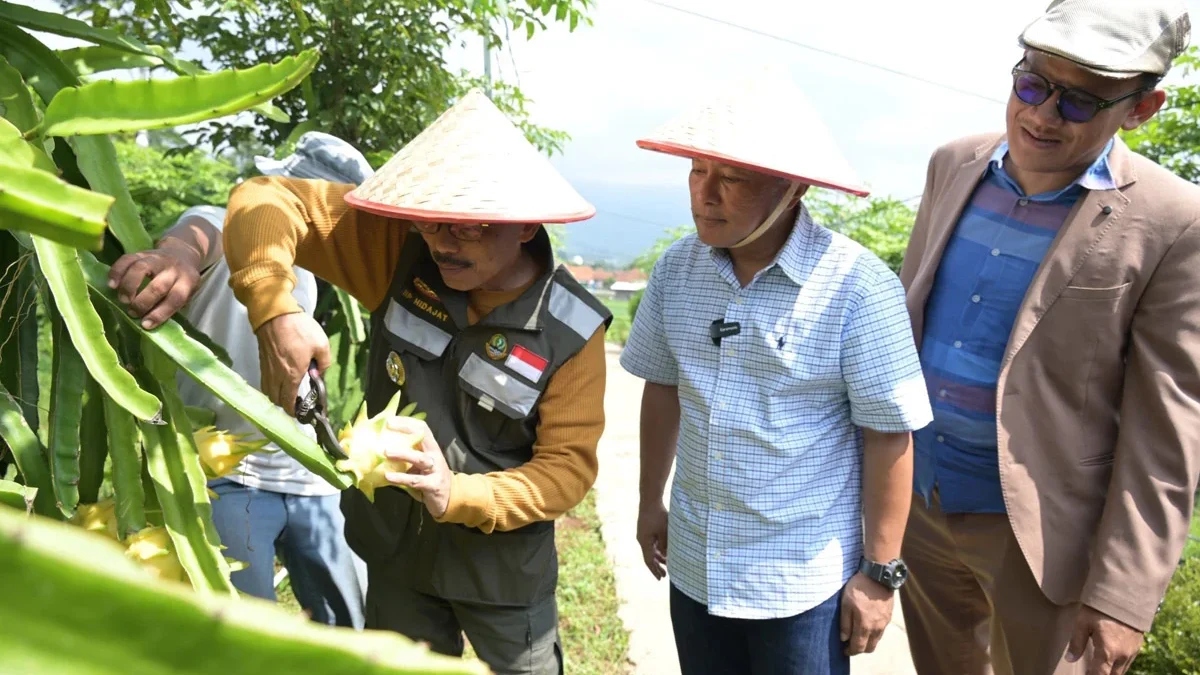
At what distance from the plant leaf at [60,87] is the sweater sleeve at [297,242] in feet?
0.67

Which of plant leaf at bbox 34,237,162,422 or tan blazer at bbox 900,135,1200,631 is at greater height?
plant leaf at bbox 34,237,162,422

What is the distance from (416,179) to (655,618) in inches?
95.4

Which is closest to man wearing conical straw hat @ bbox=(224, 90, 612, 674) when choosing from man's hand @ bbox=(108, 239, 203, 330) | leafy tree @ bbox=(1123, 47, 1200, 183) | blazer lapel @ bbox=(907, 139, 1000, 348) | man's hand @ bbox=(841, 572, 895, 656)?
man's hand @ bbox=(108, 239, 203, 330)

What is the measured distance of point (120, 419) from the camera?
1188mm

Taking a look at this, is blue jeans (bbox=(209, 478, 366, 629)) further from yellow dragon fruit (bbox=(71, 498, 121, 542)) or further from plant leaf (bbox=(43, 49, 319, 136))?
plant leaf (bbox=(43, 49, 319, 136))

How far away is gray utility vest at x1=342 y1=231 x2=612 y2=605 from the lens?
65.8 inches

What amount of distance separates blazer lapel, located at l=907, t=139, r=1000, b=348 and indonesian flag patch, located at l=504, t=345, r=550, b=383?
96 cm

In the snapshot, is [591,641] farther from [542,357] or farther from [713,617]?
[542,357]

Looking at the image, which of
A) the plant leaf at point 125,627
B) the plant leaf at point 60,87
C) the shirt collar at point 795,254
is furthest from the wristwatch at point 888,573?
the plant leaf at point 125,627

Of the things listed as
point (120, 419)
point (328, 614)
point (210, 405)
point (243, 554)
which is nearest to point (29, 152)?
point (120, 419)

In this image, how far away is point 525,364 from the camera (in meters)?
1.66

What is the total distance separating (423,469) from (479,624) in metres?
0.58

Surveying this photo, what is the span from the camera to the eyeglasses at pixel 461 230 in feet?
5.20

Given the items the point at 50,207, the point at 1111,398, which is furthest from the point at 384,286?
the point at 1111,398
